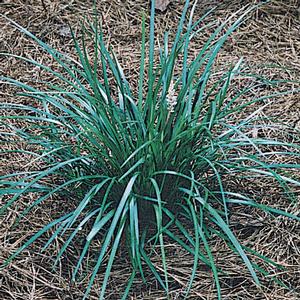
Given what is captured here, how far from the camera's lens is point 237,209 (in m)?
2.18

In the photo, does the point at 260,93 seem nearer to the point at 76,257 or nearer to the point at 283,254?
the point at 283,254

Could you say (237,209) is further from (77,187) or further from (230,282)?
(77,187)

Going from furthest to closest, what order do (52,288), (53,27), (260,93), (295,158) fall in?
(53,27) < (260,93) < (295,158) < (52,288)

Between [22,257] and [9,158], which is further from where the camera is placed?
[9,158]

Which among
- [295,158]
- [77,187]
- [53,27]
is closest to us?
[77,187]

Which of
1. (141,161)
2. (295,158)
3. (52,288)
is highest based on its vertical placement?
(141,161)

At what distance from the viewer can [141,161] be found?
5.98 ft

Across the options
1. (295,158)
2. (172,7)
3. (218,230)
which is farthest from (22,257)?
(172,7)

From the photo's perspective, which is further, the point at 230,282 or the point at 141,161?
the point at 230,282

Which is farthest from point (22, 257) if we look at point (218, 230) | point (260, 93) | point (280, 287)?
point (260, 93)

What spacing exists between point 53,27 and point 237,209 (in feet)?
4.60

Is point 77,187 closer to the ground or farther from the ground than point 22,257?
farther from the ground

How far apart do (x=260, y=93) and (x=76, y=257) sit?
1121mm

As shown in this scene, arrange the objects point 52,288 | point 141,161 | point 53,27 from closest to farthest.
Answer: point 141,161 → point 52,288 → point 53,27
